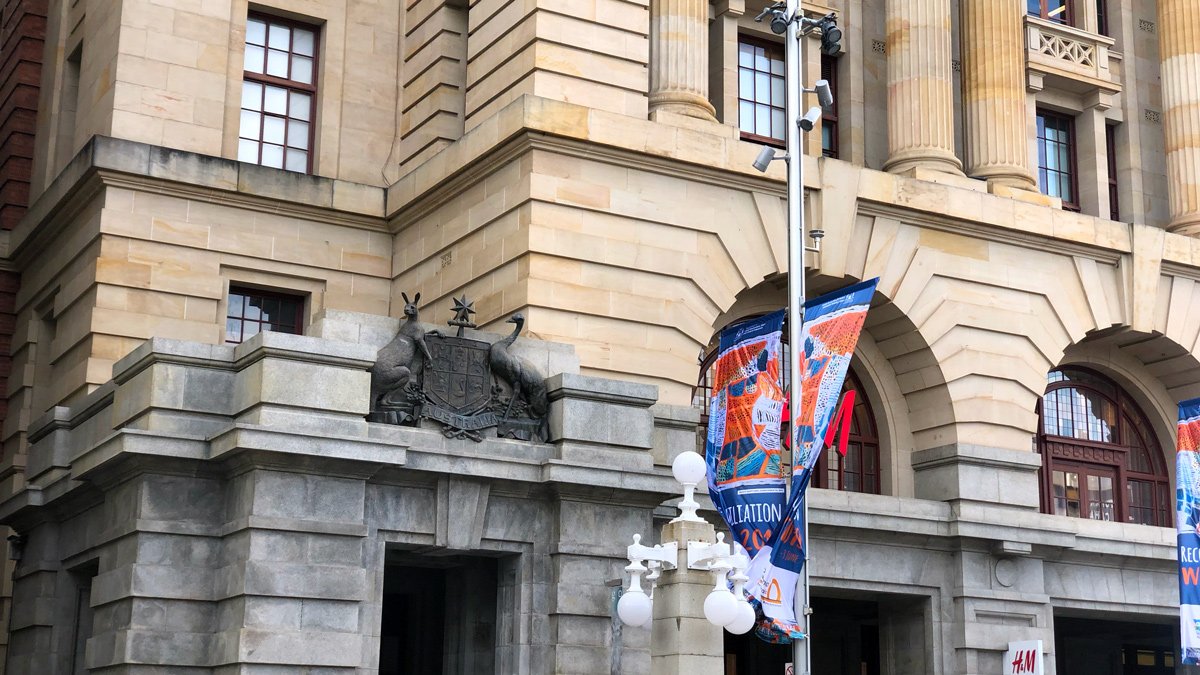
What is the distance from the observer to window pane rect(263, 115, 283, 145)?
32662mm

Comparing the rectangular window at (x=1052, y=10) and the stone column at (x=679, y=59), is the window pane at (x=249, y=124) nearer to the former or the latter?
the stone column at (x=679, y=59)

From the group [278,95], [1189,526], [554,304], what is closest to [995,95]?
[1189,526]

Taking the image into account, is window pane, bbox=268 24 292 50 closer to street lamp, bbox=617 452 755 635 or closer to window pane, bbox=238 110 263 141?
window pane, bbox=238 110 263 141

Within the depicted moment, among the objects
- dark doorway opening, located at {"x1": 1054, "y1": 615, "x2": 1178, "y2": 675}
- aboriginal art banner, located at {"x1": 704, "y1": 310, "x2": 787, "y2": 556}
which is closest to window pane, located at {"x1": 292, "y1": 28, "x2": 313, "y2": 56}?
aboriginal art banner, located at {"x1": 704, "y1": 310, "x2": 787, "y2": 556}

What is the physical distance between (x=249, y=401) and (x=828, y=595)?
11858 millimetres

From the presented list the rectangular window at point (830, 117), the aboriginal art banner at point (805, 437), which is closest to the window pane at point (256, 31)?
the rectangular window at point (830, 117)

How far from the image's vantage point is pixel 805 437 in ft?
75.2

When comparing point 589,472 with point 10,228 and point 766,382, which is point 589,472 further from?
point 10,228

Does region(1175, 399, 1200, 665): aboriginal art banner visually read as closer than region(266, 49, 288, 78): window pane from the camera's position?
Yes

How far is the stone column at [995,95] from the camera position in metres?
32.8

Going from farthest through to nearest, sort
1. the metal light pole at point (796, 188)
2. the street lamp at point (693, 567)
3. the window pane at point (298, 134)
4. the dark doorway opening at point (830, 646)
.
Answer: the dark doorway opening at point (830, 646) → the window pane at point (298, 134) → the metal light pole at point (796, 188) → the street lamp at point (693, 567)

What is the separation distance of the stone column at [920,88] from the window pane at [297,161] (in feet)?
38.1

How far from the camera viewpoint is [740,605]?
1806cm

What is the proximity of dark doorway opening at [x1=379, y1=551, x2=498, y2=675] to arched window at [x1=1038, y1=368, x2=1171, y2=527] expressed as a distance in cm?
1306
